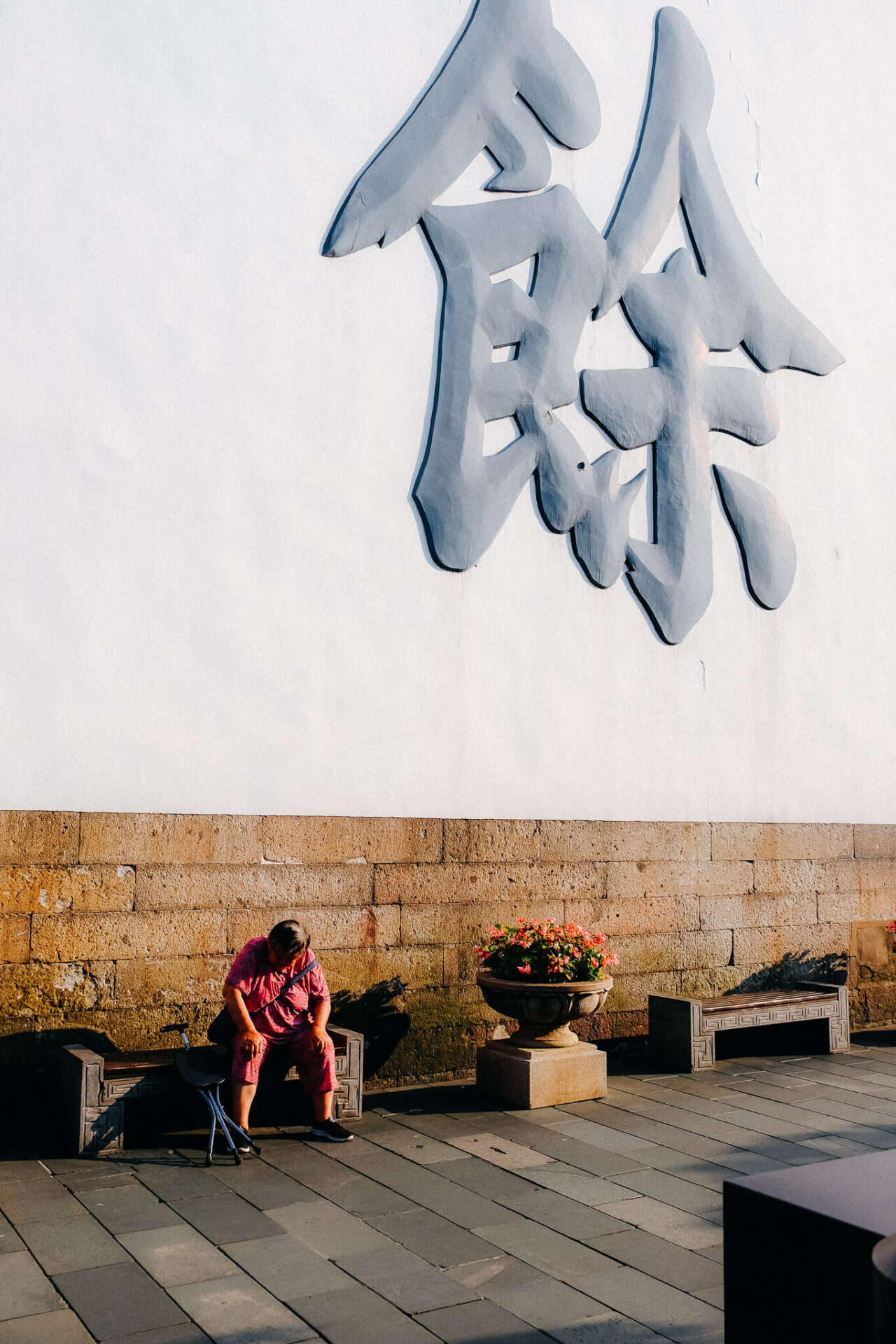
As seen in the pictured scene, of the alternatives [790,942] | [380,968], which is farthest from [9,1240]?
[790,942]

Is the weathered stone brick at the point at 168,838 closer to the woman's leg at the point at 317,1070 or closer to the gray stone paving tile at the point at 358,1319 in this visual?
the woman's leg at the point at 317,1070

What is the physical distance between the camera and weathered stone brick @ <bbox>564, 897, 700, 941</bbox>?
7887 millimetres

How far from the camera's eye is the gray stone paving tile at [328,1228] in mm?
4426

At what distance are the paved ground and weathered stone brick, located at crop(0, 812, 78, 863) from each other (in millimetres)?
1496

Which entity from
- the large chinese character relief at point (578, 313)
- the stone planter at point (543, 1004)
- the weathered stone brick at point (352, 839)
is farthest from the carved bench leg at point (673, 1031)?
the large chinese character relief at point (578, 313)

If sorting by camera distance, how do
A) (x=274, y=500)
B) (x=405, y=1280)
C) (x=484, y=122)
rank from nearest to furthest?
(x=405, y=1280) → (x=274, y=500) → (x=484, y=122)

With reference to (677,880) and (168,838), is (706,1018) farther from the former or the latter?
(168,838)

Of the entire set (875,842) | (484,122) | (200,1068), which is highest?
(484,122)

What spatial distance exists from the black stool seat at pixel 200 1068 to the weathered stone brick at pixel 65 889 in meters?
0.99

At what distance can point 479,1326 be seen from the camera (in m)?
3.75

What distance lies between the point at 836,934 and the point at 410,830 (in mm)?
4139

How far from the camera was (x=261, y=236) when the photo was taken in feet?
23.0

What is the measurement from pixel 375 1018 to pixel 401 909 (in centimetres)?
67

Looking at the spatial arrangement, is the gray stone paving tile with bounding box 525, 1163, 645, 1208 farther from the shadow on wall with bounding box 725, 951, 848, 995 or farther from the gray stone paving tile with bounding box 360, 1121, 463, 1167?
the shadow on wall with bounding box 725, 951, 848, 995
